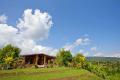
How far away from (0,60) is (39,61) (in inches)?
534

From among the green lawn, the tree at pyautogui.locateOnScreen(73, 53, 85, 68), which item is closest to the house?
the tree at pyautogui.locateOnScreen(73, 53, 85, 68)

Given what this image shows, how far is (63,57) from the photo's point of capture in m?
60.0

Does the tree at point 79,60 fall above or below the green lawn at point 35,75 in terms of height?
above

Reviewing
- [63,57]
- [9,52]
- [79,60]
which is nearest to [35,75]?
[63,57]

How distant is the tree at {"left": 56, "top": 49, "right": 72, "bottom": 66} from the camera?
195ft

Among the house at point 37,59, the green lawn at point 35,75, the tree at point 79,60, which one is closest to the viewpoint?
the green lawn at point 35,75

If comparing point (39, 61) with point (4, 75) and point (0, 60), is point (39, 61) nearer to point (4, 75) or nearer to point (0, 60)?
point (0, 60)

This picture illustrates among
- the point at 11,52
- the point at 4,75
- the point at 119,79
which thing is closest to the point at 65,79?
the point at 4,75

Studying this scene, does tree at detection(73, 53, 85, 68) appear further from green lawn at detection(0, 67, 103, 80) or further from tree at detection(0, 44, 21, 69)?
green lawn at detection(0, 67, 103, 80)

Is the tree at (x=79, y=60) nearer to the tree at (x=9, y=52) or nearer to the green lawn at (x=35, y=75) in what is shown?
the tree at (x=9, y=52)

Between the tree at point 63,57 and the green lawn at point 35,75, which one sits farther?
the tree at point 63,57

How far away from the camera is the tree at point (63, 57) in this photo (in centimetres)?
5947

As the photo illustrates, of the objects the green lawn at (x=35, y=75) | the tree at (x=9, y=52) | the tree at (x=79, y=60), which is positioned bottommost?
the green lawn at (x=35, y=75)

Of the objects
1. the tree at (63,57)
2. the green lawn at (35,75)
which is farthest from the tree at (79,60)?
the green lawn at (35,75)
